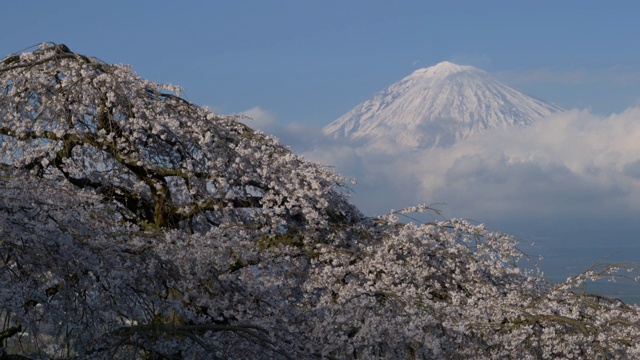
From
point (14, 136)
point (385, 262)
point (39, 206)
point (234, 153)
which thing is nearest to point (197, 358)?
point (39, 206)

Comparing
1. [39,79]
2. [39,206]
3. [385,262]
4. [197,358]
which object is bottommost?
[197,358]

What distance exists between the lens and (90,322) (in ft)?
19.4

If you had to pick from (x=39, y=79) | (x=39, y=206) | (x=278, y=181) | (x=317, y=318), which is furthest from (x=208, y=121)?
(x=39, y=206)

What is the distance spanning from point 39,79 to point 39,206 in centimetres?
500

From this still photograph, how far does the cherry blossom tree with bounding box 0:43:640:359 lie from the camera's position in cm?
590

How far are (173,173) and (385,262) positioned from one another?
9.48 ft

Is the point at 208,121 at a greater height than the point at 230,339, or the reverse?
the point at 208,121

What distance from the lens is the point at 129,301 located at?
620 cm

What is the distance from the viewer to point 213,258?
6.92 m

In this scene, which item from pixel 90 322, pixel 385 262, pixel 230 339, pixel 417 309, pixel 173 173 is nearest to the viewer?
pixel 90 322

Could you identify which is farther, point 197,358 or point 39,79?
point 39,79

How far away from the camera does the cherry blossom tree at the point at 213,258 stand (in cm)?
590

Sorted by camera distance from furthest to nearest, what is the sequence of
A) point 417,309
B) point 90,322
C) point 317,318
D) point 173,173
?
point 173,173
point 417,309
point 317,318
point 90,322

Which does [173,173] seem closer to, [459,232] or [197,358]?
[459,232]
